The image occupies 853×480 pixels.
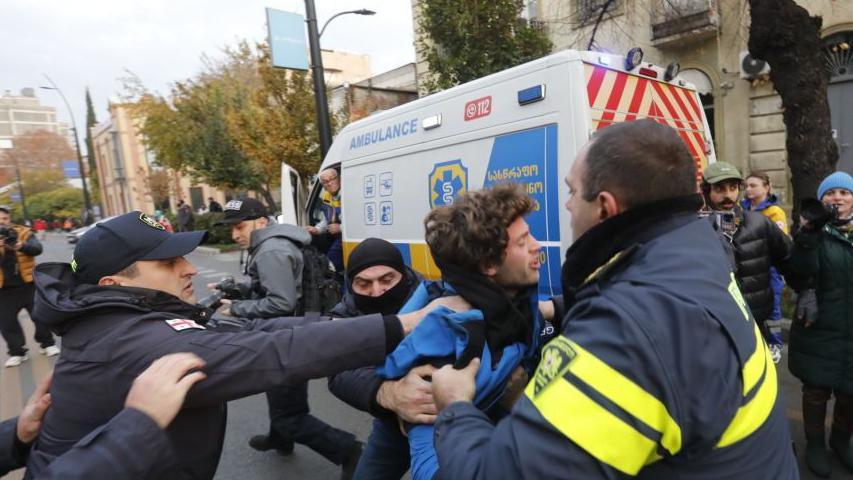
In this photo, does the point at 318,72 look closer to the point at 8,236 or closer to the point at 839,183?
the point at 8,236

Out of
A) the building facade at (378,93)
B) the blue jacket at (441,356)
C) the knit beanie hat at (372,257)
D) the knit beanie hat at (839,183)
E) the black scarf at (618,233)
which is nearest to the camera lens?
the black scarf at (618,233)

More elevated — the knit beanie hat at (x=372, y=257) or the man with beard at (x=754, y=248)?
the knit beanie hat at (x=372, y=257)

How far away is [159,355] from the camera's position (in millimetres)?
1307

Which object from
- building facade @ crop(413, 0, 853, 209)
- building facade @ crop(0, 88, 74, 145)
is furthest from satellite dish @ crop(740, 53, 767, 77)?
building facade @ crop(0, 88, 74, 145)

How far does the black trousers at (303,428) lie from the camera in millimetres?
3000

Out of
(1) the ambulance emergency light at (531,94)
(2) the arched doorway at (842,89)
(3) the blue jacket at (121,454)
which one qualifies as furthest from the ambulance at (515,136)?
(2) the arched doorway at (842,89)

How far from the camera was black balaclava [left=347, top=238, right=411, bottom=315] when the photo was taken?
222 centimetres

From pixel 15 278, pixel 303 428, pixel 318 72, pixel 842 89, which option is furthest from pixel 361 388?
pixel 842 89

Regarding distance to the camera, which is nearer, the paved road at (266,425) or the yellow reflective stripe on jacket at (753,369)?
the yellow reflective stripe on jacket at (753,369)

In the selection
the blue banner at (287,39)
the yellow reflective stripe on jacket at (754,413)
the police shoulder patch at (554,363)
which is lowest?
the yellow reflective stripe on jacket at (754,413)

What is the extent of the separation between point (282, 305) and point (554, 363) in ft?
8.09

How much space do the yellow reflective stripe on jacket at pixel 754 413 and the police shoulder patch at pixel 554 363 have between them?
11.8 inches

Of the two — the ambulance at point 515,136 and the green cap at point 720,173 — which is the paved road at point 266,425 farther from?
the green cap at point 720,173

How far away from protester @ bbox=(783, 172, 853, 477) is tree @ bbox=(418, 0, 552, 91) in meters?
8.35
